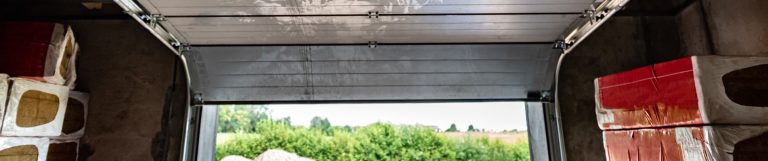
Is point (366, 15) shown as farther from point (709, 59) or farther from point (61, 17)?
point (61, 17)

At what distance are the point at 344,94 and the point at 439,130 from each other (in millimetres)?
1448

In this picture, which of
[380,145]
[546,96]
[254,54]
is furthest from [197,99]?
[546,96]

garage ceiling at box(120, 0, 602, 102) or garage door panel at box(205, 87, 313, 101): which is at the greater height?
garage ceiling at box(120, 0, 602, 102)

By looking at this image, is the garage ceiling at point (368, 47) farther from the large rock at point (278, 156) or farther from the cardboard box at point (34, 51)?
the large rock at point (278, 156)

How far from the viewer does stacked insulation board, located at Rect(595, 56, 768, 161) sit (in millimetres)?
1301

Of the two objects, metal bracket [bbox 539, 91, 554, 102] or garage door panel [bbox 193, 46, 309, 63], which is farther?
metal bracket [bbox 539, 91, 554, 102]

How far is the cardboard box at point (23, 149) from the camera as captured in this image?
2105 mm

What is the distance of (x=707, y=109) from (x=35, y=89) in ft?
11.8

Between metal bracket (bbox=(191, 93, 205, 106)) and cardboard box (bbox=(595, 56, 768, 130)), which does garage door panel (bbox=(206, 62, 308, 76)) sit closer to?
metal bracket (bbox=(191, 93, 205, 106))

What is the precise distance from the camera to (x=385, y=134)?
3.75 m

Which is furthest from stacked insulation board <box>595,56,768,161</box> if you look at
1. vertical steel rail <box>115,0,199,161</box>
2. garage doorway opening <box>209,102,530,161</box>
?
vertical steel rail <box>115,0,199,161</box>

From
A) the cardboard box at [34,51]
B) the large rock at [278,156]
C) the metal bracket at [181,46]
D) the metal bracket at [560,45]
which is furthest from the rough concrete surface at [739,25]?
the cardboard box at [34,51]

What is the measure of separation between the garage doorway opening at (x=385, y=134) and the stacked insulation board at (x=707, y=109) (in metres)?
1.94

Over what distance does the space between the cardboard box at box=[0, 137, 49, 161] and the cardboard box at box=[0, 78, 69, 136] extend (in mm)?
39
